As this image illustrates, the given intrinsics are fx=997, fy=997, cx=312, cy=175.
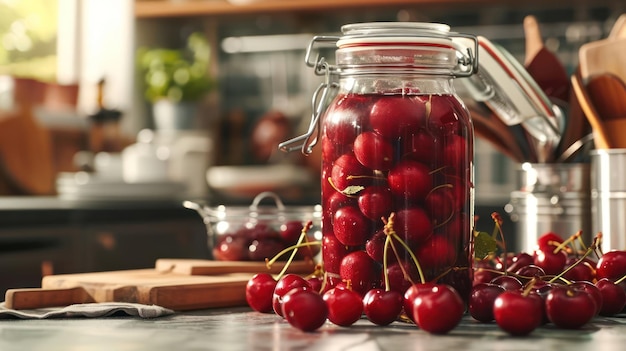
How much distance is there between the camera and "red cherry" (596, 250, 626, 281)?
90cm

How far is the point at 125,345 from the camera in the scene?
712 millimetres

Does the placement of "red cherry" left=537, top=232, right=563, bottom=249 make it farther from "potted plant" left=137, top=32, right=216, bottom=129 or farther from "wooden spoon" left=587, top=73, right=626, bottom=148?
"potted plant" left=137, top=32, right=216, bottom=129

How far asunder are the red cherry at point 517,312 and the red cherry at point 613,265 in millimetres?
194

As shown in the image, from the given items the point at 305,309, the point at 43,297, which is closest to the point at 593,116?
the point at 305,309

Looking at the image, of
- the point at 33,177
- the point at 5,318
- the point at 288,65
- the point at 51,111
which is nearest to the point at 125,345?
the point at 5,318

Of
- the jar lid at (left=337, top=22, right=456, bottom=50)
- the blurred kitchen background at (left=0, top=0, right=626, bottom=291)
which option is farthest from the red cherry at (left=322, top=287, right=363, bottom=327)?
the blurred kitchen background at (left=0, top=0, right=626, bottom=291)

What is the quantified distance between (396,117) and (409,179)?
0.05 meters

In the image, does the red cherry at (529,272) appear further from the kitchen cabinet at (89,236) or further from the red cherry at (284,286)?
the kitchen cabinet at (89,236)

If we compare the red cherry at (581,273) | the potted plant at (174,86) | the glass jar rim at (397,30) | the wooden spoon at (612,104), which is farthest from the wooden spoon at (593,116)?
the potted plant at (174,86)

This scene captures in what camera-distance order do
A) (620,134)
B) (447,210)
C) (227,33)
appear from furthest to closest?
(227,33), (620,134), (447,210)

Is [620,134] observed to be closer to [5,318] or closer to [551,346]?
[551,346]

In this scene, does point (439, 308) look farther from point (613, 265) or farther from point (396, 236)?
point (613, 265)

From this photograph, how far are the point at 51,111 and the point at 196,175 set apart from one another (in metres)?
0.68

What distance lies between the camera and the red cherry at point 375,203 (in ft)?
2.62
